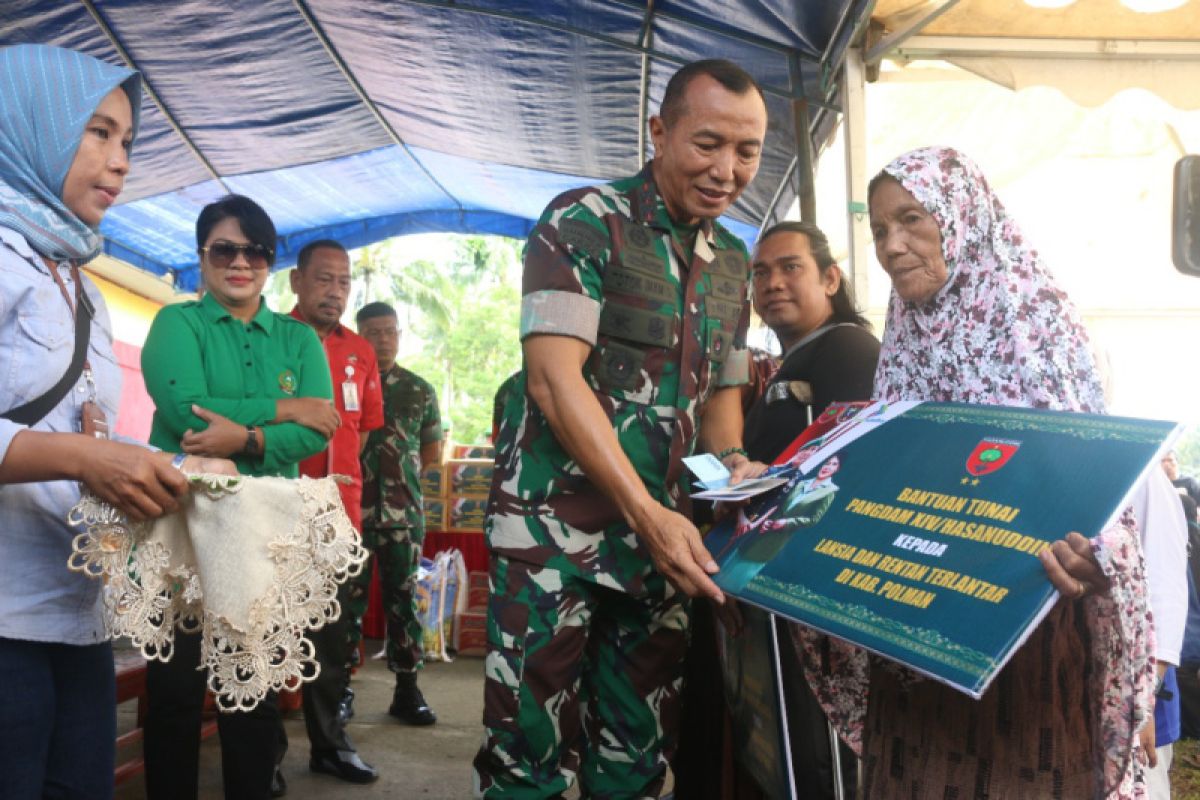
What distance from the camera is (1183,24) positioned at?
3891mm

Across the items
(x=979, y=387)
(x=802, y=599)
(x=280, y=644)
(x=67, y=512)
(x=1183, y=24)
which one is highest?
(x=1183, y=24)

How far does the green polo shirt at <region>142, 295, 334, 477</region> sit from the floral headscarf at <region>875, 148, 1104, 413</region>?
1668 mm

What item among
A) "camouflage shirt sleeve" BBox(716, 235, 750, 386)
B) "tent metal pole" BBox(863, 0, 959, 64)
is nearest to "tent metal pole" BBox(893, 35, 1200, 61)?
"tent metal pole" BBox(863, 0, 959, 64)

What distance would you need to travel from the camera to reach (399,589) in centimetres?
514

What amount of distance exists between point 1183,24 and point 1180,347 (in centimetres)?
508

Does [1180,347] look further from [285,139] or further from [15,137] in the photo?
[15,137]

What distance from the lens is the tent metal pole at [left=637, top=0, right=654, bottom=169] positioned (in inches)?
198

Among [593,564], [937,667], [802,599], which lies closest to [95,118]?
[593,564]

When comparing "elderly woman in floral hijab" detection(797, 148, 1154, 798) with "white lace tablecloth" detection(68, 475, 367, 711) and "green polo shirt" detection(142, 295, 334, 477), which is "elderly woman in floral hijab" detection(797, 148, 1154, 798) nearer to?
"white lace tablecloth" detection(68, 475, 367, 711)

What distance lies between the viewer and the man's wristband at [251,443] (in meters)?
2.61

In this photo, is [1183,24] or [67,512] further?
[1183,24]

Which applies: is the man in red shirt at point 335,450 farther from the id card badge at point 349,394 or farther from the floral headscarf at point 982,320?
the floral headscarf at point 982,320

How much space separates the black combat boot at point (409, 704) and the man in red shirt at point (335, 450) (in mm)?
→ 955

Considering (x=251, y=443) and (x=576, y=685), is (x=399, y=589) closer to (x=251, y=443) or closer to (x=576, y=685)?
(x=251, y=443)
